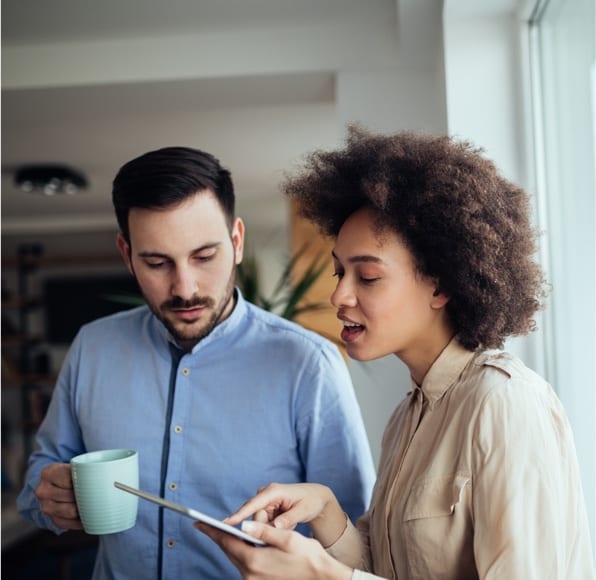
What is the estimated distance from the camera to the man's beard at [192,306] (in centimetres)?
135

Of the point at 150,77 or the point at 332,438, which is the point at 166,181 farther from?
the point at 150,77

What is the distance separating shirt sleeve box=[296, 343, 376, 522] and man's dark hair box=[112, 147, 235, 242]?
0.38 m

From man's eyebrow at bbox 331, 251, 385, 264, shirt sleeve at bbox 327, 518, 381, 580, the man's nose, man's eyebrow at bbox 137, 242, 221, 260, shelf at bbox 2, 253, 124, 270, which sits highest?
shelf at bbox 2, 253, 124, 270

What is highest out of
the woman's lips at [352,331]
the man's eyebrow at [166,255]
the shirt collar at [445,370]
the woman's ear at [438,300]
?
the man's eyebrow at [166,255]

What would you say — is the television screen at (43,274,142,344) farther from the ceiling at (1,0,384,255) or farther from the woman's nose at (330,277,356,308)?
the woman's nose at (330,277,356,308)

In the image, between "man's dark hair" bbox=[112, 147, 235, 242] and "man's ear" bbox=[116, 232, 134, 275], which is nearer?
"man's dark hair" bbox=[112, 147, 235, 242]

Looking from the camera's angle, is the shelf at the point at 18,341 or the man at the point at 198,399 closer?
the man at the point at 198,399

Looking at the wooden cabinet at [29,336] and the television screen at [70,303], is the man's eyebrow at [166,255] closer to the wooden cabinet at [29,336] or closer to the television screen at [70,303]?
the wooden cabinet at [29,336]

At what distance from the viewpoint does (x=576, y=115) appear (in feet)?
5.54

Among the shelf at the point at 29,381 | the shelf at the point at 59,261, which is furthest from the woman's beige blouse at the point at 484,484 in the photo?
the shelf at the point at 59,261

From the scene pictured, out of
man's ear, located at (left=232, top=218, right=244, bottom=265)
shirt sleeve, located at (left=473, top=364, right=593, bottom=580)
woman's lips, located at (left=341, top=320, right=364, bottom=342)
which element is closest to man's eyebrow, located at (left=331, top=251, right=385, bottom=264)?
woman's lips, located at (left=341, top=320, right=364, bottom=342)

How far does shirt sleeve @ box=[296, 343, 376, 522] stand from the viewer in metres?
1.32

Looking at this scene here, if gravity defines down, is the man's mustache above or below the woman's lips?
above

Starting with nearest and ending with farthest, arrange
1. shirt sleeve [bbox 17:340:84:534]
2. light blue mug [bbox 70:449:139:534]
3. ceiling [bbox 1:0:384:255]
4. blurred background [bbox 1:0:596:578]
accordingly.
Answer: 1. light blue mug [bbox 70:449:139:534]
2. shirt sleeve [bbox 17:340:84:534]
3. blurred background [bbox 1:0:596:578]
4. ceiling [bbox 1:0:384:255]
